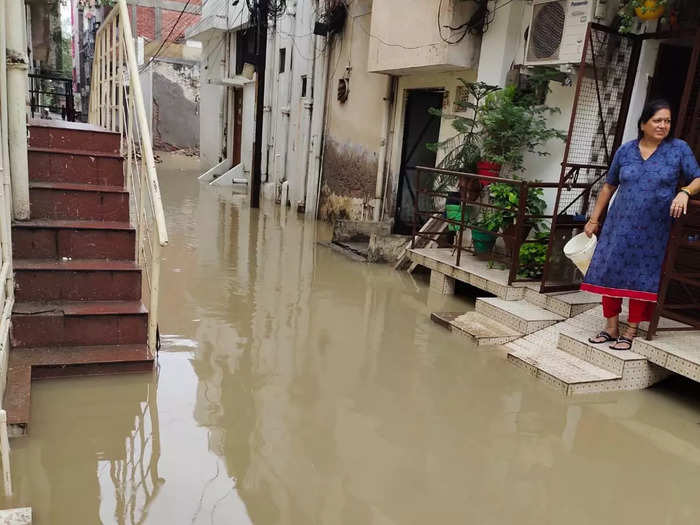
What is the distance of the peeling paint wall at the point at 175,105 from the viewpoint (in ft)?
79.6

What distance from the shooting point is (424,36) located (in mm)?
7086

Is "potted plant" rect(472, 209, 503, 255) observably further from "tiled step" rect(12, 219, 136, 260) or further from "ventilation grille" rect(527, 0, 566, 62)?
"tiled step" rect(12, 219, 136, 260)

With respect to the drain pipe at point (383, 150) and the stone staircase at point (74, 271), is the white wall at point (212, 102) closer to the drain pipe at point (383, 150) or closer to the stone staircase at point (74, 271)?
the drain pipe at point (383, 150)

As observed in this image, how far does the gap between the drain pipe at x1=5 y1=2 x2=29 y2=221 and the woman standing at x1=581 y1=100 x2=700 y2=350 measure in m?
4.03

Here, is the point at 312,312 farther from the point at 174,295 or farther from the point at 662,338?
the point at 662,338

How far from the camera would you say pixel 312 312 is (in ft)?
17.6

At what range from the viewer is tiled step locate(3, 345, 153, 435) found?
10.7ft

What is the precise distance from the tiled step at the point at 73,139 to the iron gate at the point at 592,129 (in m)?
3.79

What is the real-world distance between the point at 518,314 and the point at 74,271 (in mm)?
3474

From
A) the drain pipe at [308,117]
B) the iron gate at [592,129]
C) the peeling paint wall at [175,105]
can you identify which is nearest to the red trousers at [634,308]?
the iron gate at [592,129]

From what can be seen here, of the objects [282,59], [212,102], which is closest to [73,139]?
[282,59]

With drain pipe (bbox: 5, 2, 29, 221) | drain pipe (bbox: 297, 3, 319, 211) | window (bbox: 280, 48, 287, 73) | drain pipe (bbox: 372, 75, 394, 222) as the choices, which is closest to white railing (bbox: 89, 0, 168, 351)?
drain pipe (bbox: 5, 2, 29, 221)

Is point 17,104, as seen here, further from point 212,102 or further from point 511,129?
point 212,102

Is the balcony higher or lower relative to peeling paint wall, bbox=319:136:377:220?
higher
